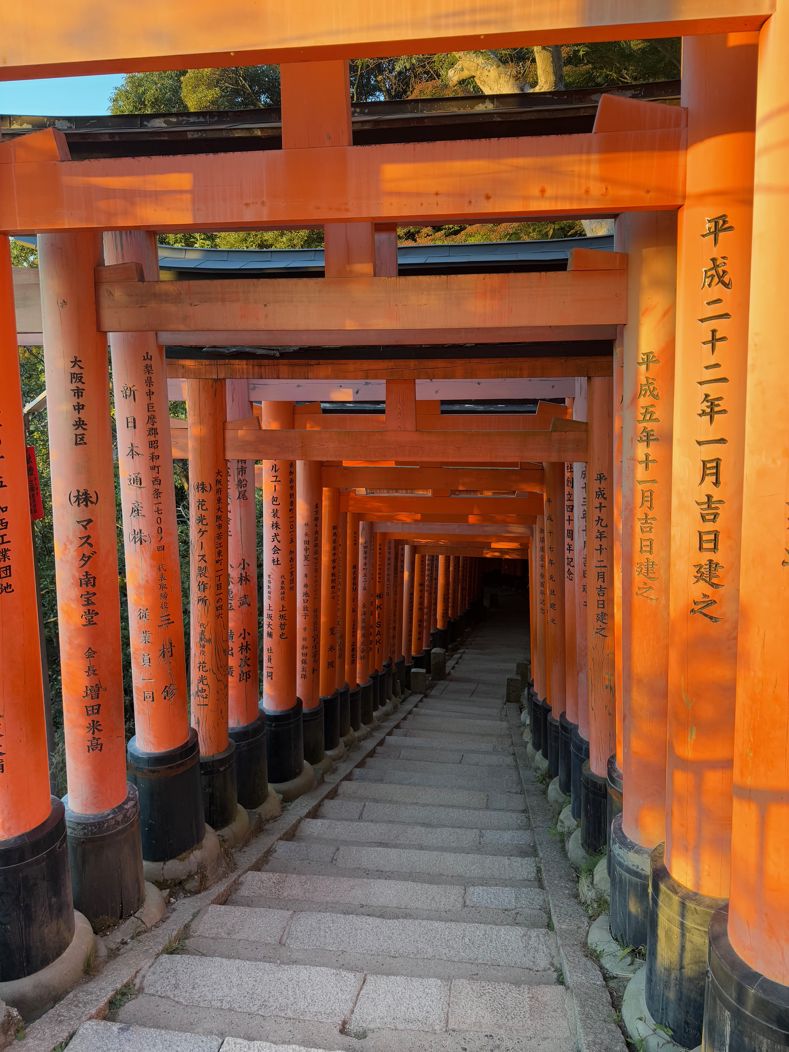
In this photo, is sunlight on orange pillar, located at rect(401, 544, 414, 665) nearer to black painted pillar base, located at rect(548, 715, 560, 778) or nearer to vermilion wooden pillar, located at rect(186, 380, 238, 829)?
black painted pillar base, located at rect(548, 715, 560, 778)

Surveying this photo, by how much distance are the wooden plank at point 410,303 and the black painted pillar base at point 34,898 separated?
101 inches

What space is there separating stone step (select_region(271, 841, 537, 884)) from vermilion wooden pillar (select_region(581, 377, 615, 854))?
23.5 inches

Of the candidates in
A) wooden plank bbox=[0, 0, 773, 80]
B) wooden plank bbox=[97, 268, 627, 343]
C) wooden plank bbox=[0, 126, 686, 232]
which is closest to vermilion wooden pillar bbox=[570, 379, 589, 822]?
wooden plank bbox=[97, 268, 627, 343]

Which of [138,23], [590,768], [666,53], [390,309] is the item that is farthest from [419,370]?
[666,53]

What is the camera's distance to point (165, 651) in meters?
5.34

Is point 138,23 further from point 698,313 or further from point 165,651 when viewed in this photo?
point 165,651

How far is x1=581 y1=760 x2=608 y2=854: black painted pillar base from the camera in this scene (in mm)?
5652

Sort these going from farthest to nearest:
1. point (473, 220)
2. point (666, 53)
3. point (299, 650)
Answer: point (666, 53)
point (299, 650)
point (473, 220)

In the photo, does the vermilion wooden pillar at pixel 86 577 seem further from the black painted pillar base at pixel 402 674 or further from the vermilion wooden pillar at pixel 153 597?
the black painted pillar base at pixel 402 674

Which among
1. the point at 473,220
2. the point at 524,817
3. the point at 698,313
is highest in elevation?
the point at 473,220

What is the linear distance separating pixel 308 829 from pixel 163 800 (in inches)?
82.5

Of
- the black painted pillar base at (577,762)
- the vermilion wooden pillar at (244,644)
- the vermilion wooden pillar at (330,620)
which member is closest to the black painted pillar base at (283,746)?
the vermilion wooden pillar at (244,644)

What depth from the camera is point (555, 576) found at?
8.88 meters

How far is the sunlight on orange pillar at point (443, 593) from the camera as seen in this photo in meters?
24.2
